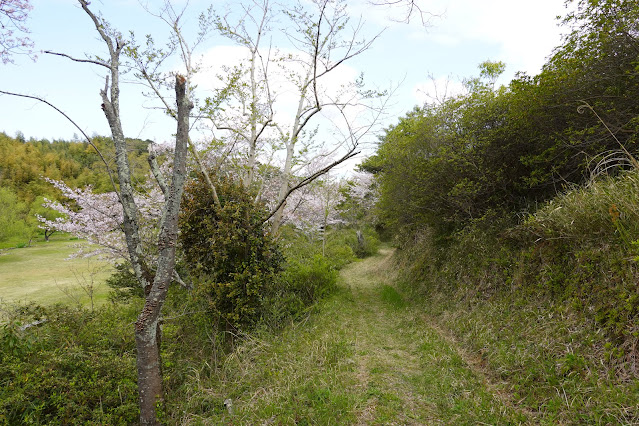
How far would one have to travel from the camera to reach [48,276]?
13734 millimetres

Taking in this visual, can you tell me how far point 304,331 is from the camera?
5.20 m

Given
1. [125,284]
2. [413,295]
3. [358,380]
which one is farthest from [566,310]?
[125,284]

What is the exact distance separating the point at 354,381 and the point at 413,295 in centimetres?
428

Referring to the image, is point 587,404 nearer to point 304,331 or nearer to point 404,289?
point 304,331

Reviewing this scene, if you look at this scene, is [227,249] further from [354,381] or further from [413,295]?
[413,295]

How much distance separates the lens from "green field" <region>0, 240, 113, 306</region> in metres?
9.56

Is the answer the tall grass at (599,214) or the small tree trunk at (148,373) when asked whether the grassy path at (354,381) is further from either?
the tall grass at (599,214)

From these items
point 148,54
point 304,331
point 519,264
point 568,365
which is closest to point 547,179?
point 519,264

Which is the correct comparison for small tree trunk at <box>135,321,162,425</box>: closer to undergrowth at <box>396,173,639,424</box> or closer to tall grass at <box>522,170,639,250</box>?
undergrowth at <box>396,173,639,424</box>

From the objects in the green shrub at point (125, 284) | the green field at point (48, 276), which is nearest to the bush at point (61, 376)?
the green field at point (48, 276)

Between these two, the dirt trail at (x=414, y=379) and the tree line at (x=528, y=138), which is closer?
the dirt trail at (x=414, y=379)

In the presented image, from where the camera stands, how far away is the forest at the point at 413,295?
2893 millimetres

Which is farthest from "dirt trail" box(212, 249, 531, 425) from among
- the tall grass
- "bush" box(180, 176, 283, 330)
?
the tall grass

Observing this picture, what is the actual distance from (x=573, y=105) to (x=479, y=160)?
1696 mm
